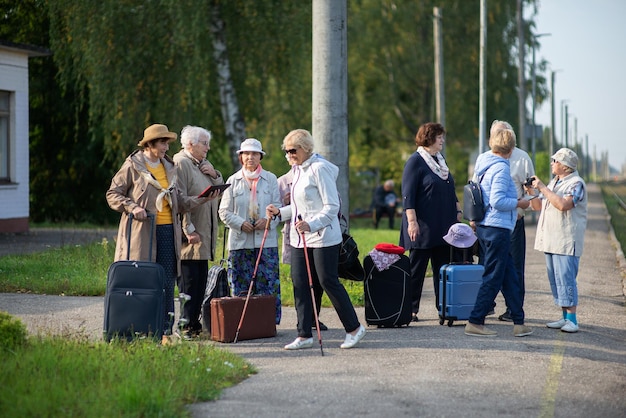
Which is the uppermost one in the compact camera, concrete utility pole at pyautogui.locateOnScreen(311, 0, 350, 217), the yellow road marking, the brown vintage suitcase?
concrete utility pole at pyautogui.locateOnScreen(311, 0, 350, 217)

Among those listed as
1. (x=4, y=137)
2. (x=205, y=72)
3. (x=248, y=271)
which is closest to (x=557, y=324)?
(x=248, y=271)

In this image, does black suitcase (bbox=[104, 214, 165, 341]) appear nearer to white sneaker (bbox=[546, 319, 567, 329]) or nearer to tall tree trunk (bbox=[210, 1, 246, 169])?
white sneaker (bbox=[546, 319, 567, 329])

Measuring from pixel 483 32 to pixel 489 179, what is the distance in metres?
18.3

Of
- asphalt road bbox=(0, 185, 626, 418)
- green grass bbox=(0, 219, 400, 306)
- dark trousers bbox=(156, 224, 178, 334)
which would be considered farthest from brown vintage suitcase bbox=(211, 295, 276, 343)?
green grass bbox=(0, 219, 400, 306)

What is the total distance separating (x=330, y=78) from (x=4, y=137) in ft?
43.8

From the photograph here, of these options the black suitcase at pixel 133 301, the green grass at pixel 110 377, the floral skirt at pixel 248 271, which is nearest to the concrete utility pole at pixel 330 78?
the floral skirt at pixel 248 271

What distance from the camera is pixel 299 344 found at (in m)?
8.41

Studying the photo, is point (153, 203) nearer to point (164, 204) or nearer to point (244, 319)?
point (164, 204)

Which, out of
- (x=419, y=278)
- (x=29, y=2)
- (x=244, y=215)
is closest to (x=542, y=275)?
(x=419, y=278)

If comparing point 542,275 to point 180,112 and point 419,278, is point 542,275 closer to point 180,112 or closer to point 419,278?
point 419,278

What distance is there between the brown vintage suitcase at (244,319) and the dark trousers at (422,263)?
1726mm

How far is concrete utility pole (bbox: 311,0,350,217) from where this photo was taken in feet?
39.2

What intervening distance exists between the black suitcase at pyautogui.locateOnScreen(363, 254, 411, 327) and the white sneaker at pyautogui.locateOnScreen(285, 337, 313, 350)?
1.41 m

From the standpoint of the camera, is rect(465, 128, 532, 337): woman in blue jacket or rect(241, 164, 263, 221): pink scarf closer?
rect(465, 128, 532, 337): woman in blue jacket
